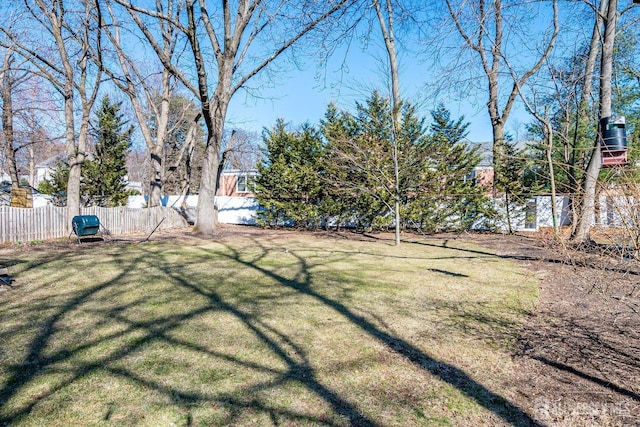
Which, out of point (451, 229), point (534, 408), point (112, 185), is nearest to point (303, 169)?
point (451, 229)

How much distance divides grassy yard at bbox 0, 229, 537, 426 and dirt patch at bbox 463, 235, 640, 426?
0.20 metres

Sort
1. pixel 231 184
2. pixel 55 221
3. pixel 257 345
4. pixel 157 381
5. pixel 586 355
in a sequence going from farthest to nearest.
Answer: pixel 231 184 < pixel 55 221 < pixel 257 345 < pixel 586 355 < pixel 157 381

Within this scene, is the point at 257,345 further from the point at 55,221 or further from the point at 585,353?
the point at 55,221

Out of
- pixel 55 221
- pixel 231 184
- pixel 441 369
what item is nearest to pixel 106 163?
pixel 55 221

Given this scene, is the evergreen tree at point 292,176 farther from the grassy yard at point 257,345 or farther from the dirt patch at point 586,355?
the dirt patch at point 586,355

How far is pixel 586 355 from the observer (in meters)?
3.28

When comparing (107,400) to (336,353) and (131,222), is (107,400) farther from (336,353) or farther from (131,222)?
(131,222)

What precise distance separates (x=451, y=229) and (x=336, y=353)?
12.1 meters

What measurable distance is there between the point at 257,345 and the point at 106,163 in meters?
18.8

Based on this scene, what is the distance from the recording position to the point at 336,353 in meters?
3.32

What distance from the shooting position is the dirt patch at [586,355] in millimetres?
A: 2432

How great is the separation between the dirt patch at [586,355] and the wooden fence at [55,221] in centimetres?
1200

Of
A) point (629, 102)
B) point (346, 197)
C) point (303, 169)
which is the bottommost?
point (346, 197)

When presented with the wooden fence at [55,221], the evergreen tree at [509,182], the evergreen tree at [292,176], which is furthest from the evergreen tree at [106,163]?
the evergreen tree at [509,182]
